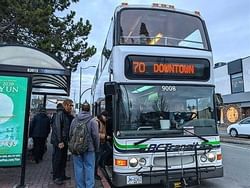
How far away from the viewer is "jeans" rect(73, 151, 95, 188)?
612 cm

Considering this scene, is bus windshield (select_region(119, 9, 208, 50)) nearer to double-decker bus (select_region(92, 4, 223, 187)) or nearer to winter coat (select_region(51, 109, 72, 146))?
double-decker bus (select_region(92, 4, 223, 187))

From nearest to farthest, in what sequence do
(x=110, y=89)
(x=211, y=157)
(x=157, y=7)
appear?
(x=110, y=89), (x=211, y=157), (x=157, y=7)

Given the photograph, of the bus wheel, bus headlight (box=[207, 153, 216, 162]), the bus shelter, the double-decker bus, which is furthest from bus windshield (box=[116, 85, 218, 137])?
the bus wheel

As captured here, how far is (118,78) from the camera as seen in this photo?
20.9 feet

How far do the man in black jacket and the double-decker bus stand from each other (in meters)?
1.04

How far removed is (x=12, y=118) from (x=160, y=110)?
11.0ft

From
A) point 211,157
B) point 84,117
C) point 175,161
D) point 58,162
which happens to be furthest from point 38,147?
point 211,157

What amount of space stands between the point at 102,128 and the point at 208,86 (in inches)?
108

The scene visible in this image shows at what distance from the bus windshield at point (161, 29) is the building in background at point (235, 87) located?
27516 mm

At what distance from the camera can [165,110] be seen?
643 cm

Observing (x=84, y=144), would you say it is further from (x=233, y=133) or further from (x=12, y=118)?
(x=233, y=133)

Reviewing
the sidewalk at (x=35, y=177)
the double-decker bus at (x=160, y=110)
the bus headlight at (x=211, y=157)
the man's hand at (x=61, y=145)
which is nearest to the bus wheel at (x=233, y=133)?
the sidewalk at (x=35, y=177)

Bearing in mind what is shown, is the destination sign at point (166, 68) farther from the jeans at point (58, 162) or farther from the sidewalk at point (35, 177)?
the sidewalk at point (35, 177)

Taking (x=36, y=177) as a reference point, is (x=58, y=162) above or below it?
above
